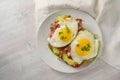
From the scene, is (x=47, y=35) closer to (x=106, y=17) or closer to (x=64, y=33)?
(x=64, y=33)

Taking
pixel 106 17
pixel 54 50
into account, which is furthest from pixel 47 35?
pixel 106 17

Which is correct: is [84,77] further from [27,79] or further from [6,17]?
[6,17]

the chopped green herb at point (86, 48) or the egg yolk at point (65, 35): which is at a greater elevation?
the egg yolk at point (65, 35)

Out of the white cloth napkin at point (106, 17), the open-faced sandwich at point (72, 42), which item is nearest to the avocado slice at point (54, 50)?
the open-faced sandwich at point (72, 42)

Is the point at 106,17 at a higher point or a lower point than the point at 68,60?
higher

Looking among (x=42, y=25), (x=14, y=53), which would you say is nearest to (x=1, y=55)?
(x=14, y=53)

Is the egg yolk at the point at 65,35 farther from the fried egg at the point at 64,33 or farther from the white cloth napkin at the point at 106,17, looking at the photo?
the white cloth napkin at the point at 106,17

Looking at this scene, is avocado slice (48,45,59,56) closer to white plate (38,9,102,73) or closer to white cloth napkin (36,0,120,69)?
white plate (38,9,102,73)
